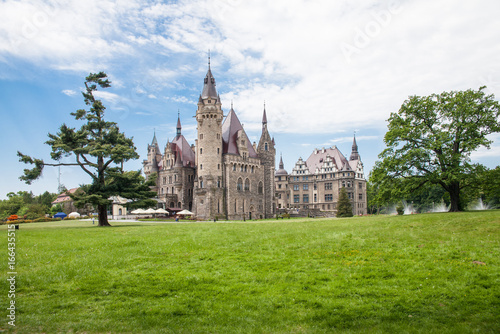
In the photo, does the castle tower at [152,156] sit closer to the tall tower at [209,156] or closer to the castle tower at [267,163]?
the tall tower at [209,156]

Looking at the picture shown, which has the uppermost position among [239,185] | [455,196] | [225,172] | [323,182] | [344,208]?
[225,172]

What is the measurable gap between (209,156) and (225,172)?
4653mm

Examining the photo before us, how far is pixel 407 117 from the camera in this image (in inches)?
1446

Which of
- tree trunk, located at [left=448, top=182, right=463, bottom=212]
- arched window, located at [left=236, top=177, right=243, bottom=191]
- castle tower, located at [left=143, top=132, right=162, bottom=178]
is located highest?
castle tower, located at [left=143, top=132, right=162, bottom=178]

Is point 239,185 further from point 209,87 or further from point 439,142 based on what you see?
point 439,142

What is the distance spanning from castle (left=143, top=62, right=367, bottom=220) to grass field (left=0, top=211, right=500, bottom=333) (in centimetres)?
4333

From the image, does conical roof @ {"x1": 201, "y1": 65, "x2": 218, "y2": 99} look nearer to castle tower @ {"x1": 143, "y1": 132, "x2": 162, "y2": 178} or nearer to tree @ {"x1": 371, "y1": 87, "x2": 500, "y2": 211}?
castle tower @ {"x1": 143, "y1": 132, "x2": 162, "y2": 178}

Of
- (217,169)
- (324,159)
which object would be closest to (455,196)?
(217,169)

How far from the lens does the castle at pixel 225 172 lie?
67.7 metres

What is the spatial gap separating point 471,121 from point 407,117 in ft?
18.2

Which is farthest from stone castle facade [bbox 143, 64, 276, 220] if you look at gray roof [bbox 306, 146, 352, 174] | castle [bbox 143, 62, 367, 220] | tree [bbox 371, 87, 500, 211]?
tree [bbox 371, 87, 500, 211]

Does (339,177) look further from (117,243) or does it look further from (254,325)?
(254,325)

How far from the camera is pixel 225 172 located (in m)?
69.8

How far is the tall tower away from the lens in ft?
219
